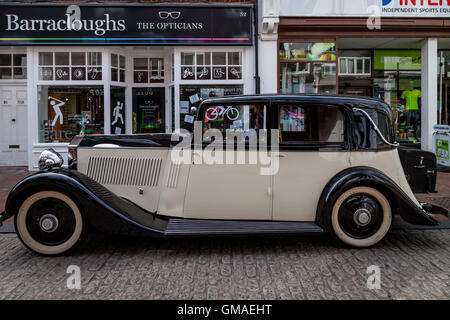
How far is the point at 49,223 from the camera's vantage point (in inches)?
148

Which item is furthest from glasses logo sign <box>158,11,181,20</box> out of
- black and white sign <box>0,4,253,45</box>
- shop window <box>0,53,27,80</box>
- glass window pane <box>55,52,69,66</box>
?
shop window <box>0,53,27,80</box>

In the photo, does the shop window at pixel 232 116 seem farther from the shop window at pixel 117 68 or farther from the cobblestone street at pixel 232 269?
the shop window at pixel 117 68

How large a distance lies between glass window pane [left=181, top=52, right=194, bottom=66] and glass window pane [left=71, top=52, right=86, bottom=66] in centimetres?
234

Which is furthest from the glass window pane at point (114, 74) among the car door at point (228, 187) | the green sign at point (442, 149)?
the green sign at point (442, 149)

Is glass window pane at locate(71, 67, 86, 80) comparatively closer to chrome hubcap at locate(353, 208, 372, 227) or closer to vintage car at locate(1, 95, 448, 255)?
vintage car at locate(1, 95, 448, 255)

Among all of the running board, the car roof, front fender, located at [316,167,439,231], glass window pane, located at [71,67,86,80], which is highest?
glass window pane, located at [71,67,86,80]

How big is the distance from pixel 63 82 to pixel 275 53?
16.7 ft

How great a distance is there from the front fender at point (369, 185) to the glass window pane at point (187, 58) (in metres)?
6.23

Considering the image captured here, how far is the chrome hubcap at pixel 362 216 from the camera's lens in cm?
397

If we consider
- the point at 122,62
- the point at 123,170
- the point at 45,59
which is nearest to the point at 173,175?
the point at 123,170

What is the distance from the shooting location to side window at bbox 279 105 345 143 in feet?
13.5

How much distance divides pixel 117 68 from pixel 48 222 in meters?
6.54
